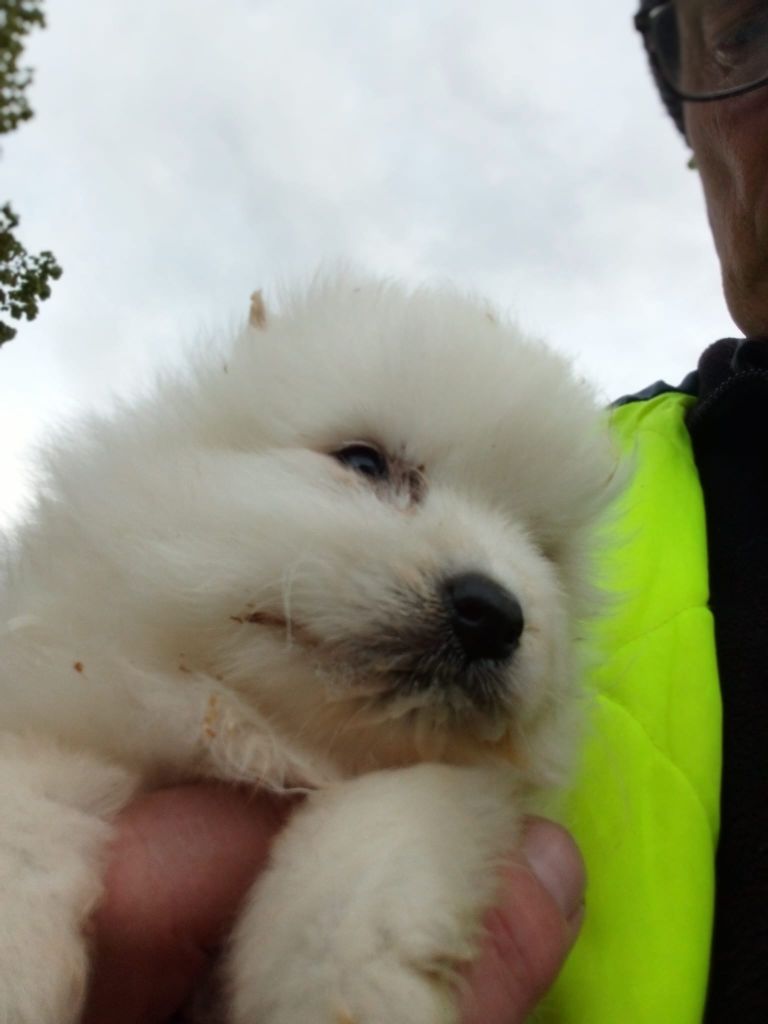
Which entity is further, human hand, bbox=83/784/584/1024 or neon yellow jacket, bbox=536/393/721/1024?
neon yellow jacket, bbox=536/393/721/1024

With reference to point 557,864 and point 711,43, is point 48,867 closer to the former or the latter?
point 557,864

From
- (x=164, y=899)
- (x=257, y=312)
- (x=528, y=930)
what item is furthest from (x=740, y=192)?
(x=164, y=899)

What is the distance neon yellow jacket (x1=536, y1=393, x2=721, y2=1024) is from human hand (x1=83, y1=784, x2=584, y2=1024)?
17cm

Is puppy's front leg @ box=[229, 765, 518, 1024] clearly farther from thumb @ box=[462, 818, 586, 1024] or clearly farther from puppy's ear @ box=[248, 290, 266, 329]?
puppy's ear @ box=[248, 290, 266, 329]

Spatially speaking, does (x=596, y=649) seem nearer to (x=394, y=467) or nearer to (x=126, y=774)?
(x=394, y=467)

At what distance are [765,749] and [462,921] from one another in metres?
0.84

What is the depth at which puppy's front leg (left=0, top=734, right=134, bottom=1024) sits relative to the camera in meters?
1.30

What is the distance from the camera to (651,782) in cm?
190

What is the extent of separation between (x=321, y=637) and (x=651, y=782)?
807 millimetres

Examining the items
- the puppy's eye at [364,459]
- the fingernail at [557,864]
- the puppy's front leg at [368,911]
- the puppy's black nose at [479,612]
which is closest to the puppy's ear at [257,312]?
the puppy's eye at [364,459]

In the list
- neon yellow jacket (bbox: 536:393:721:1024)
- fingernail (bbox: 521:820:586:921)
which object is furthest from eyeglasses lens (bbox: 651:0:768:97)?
fingernail (bbox: 521:820:586:921)

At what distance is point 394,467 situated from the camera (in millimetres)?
1898

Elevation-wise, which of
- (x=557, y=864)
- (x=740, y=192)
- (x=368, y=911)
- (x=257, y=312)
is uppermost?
(x=740, y=192)

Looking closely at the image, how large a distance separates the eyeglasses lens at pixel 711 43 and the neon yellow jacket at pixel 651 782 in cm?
148
